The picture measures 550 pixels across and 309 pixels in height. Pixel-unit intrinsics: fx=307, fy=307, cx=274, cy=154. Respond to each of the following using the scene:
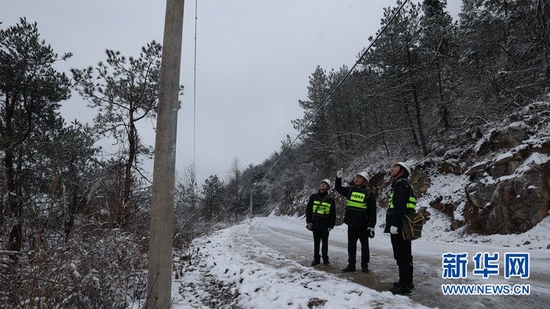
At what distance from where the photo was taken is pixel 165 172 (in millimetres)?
3654

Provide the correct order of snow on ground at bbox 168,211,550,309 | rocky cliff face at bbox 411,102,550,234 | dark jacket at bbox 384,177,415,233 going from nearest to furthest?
snow on ground at bbox 168,211,550,309
dark jacket at bbox 384,177,415,233
rocky cliff face at bbox 411,102,550,234

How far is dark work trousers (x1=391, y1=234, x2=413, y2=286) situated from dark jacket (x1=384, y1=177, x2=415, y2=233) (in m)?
0.19

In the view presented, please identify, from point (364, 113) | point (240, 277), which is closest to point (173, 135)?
point (240, 277)

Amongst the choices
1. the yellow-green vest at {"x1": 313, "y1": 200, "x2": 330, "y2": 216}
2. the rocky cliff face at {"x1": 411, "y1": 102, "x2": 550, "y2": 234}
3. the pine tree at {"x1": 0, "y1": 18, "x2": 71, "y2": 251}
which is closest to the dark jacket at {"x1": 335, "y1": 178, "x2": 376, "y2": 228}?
the yellow-green vest at {"x1": 313, "y1": 200, "x2": 330, "y2": 216}

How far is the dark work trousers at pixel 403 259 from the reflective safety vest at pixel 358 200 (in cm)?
120

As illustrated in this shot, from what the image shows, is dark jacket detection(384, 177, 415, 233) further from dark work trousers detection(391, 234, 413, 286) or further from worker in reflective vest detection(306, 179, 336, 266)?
worker in reflective vest detection(306, 179, 336, 266)

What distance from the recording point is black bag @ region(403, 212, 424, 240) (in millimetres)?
4496

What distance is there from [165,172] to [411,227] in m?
3.53

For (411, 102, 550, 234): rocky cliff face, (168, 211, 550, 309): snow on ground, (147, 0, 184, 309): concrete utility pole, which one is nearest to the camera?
(147, 0, 184, 309): concrete utility pole

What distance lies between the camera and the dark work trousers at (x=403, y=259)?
452 centimetres

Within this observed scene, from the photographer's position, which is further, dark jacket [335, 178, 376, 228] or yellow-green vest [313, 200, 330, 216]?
yellow-green vest [313, 200, 330, 216]

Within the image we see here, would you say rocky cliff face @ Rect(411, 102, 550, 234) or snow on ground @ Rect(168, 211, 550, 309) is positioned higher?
rocky cliff face @ Rect(411, 102, 550, 234)

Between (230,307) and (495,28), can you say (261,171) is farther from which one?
(230,307)

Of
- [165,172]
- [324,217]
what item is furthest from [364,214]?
[165,172]
